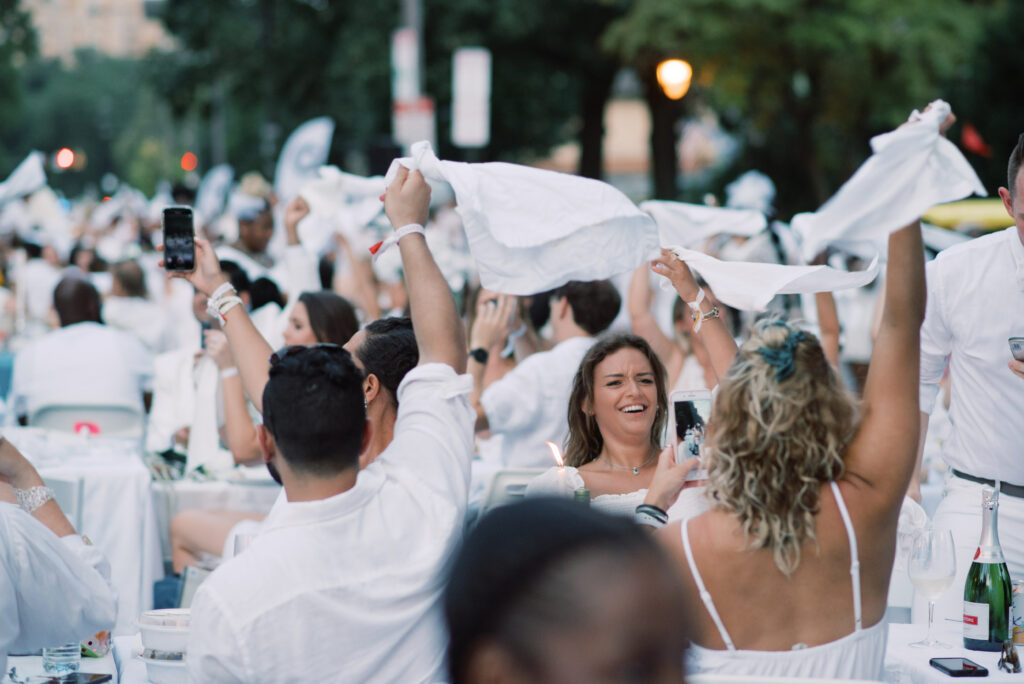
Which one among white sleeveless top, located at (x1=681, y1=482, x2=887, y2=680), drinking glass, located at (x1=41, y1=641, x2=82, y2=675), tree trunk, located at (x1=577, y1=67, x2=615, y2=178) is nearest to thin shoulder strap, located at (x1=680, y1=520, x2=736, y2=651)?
white sleeveless top, located at (x1=681, y1=482, x2=887, y2=680)

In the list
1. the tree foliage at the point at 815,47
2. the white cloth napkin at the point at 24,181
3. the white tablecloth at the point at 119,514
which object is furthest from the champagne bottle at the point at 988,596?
the tree foliage at the point at 815,47

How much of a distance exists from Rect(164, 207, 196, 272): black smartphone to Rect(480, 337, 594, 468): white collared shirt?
6.10 ft

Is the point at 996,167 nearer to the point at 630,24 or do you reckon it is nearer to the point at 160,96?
the point at 630,24

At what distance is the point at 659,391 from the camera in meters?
4.88

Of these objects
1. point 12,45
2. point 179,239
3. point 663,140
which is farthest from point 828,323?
point 12,45

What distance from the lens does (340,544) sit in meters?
2.72

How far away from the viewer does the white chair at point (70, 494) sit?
6434 millimetres

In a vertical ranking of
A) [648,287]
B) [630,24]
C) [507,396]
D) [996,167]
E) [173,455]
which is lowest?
[173,455]

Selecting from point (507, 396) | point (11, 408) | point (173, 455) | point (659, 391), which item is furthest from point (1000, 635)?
point (11, 408)

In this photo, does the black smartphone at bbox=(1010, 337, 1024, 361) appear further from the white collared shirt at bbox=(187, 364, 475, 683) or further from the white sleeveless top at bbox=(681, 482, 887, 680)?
the white collared shirt at bbox=(187, 364, 475, 683)

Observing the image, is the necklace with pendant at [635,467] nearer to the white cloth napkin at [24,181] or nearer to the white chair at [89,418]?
the white chair at [89,418]

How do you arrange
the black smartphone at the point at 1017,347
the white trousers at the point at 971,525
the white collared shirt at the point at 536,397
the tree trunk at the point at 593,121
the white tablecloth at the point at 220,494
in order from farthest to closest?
the tree trunk at the point at 593,121 → the white tablecloth at the point at 220,494 → the white collared shirt at the point at 536,397 → the white trousers at the point at 971,525 → the black smartphone at the point at 1017,347

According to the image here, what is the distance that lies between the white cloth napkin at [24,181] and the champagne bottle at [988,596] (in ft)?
24.6

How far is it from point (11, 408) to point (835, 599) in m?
6.35
